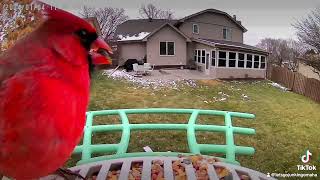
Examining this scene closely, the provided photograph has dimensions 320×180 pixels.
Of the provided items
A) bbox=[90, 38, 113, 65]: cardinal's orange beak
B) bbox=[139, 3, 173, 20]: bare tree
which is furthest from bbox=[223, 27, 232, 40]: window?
bbox=[90, 38, 113, 65]: cardinal's orange beak

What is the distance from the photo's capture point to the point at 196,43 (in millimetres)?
1347

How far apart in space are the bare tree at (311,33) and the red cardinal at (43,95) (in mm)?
1287

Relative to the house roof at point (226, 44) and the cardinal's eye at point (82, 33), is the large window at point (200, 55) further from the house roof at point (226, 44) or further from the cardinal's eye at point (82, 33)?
the cardinal's eye at point (82, 33)

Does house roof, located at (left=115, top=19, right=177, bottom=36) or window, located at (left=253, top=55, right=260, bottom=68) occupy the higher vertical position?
house roof, located at (left=115, top=19, right=177, bottom=36)

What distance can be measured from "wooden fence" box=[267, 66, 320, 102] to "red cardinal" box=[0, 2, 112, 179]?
49.0 inches


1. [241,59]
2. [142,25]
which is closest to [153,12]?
[142,25]

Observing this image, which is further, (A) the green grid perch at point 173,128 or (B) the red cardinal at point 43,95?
(A) the green grid perch at point 173,128

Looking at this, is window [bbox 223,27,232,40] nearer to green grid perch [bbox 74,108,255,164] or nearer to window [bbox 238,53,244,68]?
window [bbox 238,53,244,68]

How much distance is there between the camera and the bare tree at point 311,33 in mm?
1447

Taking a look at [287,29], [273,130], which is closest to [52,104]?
[287,29]

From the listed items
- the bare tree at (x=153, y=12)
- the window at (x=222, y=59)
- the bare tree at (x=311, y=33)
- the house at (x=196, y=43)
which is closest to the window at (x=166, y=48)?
the house at (x=196, y=43)

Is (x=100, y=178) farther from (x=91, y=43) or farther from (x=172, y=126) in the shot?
(x=91, y=43)

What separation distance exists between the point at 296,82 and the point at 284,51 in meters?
0.15

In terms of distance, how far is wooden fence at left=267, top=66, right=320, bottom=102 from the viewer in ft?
4.99
